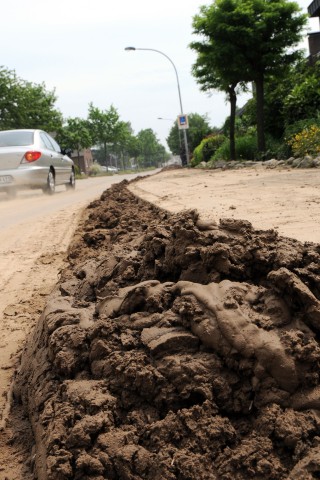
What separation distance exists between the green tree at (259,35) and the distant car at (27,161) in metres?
10.2

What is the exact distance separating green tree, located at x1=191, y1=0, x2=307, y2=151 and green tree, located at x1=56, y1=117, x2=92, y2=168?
37.9m

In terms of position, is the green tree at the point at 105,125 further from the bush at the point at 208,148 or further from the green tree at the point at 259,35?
the green tree at the point at 259,35

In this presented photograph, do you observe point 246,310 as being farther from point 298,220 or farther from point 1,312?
point 298,220

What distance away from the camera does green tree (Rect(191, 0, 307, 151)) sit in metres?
21.2

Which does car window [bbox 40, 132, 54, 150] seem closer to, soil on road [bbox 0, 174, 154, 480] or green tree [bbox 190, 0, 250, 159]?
soil on road [bbox 0, 174, 154, 480]

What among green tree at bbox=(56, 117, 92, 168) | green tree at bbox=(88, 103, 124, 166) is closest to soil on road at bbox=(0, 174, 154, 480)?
green tree at bbox=(56, 117, 92, 168)

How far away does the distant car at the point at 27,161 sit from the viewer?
39.9ft

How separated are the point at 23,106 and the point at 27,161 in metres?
36.2

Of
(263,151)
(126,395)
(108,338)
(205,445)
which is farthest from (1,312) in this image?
(263,151)

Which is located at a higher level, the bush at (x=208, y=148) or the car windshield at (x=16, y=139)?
the car windshield at (x=16, y=139)

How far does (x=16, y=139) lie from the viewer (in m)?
12.8

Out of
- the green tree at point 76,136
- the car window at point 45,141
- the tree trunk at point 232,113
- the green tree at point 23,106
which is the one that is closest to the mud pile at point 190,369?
the car window at point 45,141

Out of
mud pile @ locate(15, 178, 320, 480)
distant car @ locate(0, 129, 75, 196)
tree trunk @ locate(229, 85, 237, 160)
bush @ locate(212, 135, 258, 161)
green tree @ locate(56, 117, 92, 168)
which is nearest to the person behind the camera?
mud pile @ locate(15, 178, 320, 480)

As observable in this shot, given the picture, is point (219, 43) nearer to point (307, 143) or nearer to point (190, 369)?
point (307, 143)
